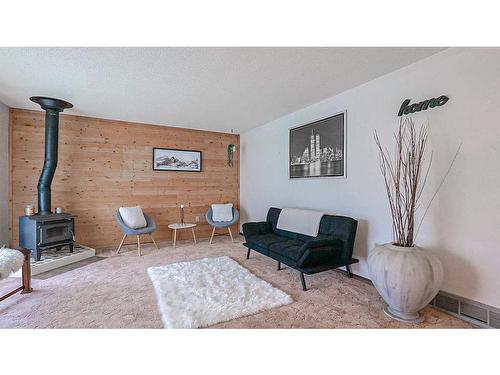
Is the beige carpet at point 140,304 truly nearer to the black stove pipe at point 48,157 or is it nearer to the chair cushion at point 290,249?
the chair cushion at point 290,249

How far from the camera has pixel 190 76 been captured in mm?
2566

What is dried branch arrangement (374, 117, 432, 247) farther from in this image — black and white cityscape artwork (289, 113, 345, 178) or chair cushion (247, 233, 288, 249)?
chair cushion (247, 233, 288, 249)

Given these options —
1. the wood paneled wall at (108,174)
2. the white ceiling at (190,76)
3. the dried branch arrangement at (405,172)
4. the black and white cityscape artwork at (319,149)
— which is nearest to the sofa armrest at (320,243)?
the dried branch arrangement at (405,172)

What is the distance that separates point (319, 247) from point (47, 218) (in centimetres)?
377

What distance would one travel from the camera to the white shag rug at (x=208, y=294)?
1.91m

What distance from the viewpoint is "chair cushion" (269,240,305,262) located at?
254cm

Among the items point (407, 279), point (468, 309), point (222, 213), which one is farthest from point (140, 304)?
point (468, 309)

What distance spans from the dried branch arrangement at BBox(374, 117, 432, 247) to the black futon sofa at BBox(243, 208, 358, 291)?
52 centimetres

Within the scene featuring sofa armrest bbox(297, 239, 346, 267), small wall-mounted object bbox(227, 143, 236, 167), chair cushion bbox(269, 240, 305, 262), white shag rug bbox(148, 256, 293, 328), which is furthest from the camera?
small wall-mounted object bbox(227, 143, 236, 167)

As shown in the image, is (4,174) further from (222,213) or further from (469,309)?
(469,309)

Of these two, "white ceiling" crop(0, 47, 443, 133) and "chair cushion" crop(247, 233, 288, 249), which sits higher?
"white ceiling" crop(0, 47, 443, 133)

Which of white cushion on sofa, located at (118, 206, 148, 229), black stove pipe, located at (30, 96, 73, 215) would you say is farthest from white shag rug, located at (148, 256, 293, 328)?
black stove pipe, located at (30, 96, 73, 215)
